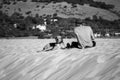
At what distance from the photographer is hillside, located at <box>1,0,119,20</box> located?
159ft

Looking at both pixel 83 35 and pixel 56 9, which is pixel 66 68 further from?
pixel 56 9

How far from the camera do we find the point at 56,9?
167ft

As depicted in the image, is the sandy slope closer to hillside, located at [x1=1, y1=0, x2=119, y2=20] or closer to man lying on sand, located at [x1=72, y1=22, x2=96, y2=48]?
man lying on sand, located at [x1=72, y1=22, x2=96, y2=48]

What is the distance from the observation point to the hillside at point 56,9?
4856 centimetres

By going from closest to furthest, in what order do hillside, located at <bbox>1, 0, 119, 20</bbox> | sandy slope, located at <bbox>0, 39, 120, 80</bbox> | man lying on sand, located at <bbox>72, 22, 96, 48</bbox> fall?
sandy slope, located at <bbox>0, 39, 120, 80</bbox>
man lying on sand, located at <bbox>72, 22, 96, 48</bbox>
hillside, located at <bbox>1, 0, 119, 20</bbox>

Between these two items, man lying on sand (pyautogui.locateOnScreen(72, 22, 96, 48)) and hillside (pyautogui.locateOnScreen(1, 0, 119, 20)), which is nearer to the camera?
man lying on sand (pyautogui.locateOnScreen(72, 22, 96, 48))

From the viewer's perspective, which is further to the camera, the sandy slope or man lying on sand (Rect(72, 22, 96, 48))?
man lying on sand (Rect(72, 22, 96, 48))

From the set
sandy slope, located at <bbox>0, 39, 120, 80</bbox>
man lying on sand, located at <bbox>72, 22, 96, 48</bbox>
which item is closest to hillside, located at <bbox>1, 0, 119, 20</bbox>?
man lying on sand, located at <bbox>72, 22, 96, 48</bbox>

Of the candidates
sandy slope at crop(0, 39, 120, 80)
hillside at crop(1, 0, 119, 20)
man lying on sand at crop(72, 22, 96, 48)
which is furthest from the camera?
Answer: hillside at crop(1, 0, 119, 20)

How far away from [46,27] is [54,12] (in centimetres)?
2450

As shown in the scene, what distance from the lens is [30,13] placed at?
4875cm

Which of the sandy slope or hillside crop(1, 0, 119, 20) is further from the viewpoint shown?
hillside crop(1, 0, 119, 20)

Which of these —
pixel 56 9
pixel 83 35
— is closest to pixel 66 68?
pixel 83 35

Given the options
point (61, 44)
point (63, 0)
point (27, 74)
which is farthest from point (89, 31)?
point (63, 0)
